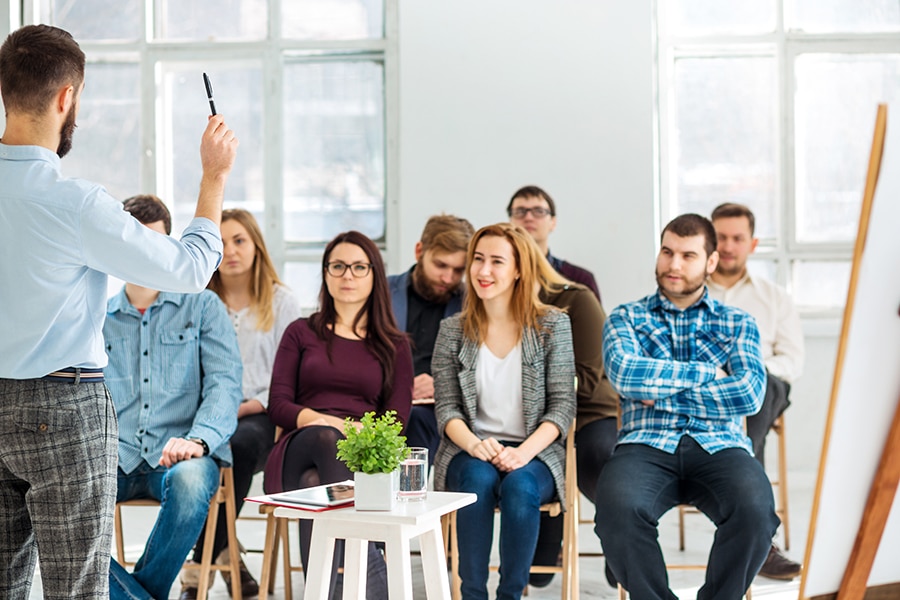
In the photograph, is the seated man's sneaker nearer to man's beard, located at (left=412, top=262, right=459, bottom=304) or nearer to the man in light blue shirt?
man's beard, located at (left=412, top=262, right=459, bottom=304)

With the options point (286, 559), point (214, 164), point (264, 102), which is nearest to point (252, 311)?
point (286, 559)

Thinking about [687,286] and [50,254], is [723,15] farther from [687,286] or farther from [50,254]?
[50,254]

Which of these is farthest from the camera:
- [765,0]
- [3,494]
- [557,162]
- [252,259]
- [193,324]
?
[765,0]

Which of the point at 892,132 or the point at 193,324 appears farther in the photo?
the point at 193,324

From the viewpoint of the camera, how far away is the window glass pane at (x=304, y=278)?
567cm

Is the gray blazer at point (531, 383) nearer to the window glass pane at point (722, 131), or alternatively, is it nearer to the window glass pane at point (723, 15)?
the window glass pane at point (722, 131)

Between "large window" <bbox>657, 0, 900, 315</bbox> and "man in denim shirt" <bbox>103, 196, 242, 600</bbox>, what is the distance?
2875 mm

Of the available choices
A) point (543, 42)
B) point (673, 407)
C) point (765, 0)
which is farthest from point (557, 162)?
point (673, 407)

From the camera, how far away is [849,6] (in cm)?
550

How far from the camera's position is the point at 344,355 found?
11.5 feet

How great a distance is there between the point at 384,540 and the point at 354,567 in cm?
16

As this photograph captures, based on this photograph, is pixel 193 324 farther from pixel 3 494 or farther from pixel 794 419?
pixel 794 419

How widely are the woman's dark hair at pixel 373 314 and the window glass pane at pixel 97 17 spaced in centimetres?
278

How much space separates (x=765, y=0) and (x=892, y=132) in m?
4.58
